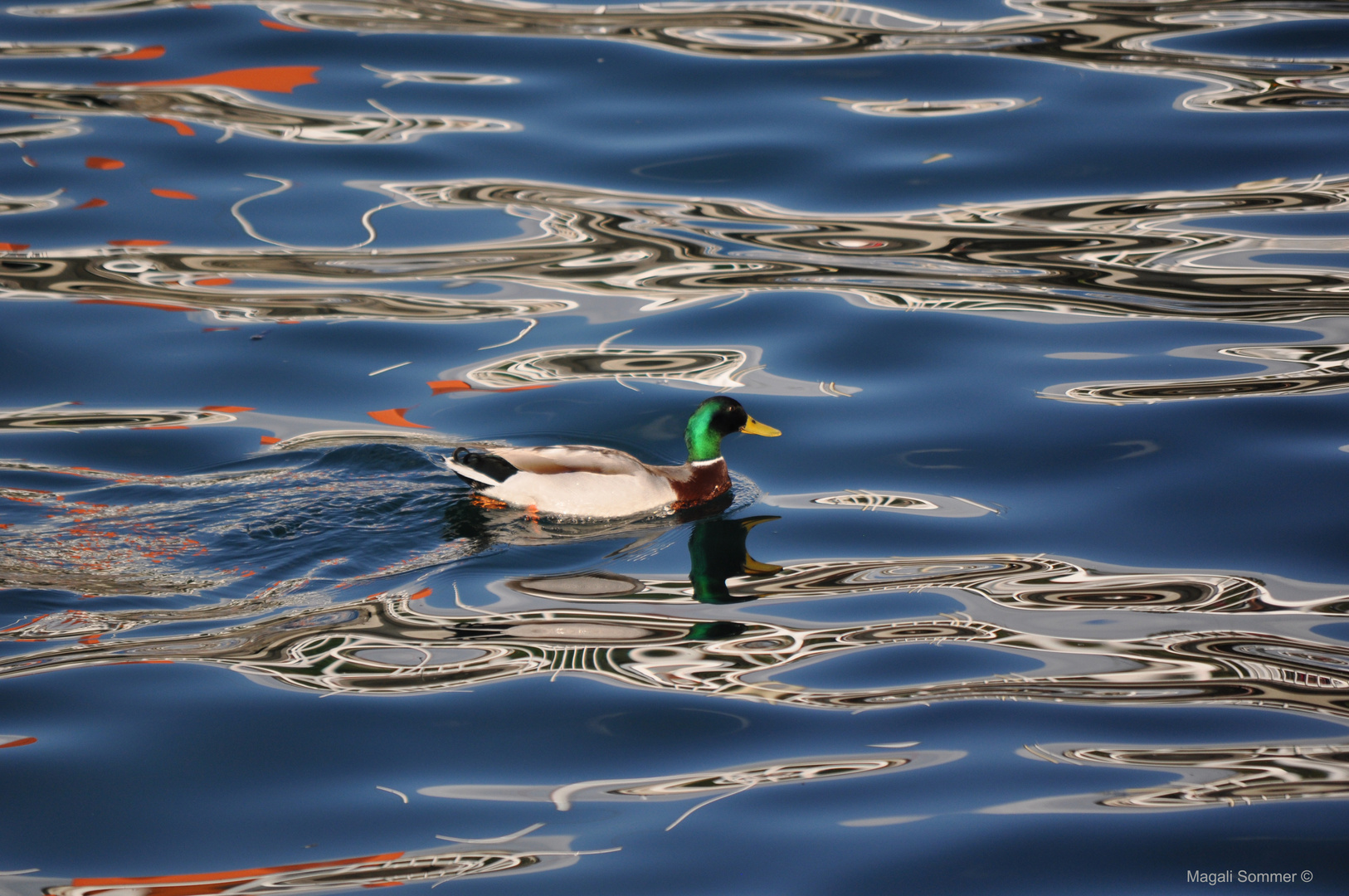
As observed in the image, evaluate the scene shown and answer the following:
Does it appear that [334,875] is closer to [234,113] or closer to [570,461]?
[570,461]

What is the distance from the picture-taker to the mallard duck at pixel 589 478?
6.80 meters

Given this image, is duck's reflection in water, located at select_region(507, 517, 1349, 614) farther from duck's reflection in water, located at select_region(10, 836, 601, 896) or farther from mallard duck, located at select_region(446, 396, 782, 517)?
duck's reflection in water, located at select_region(10, 836, 601, 896)

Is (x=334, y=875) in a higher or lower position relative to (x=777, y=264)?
lower

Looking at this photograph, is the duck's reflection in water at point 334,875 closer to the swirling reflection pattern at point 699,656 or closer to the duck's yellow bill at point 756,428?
the swirling reflection pattern at point 699,656

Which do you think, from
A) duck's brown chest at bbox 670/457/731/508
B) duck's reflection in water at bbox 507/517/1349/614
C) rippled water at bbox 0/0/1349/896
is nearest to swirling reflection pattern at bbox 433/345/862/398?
rippled water at bbox 0/0/1349/896

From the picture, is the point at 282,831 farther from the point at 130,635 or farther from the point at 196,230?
the point at 196,230

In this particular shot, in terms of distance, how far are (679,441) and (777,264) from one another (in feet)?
7.90

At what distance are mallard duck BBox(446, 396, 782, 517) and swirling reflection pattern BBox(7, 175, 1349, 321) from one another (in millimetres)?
2208

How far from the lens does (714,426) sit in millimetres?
7184

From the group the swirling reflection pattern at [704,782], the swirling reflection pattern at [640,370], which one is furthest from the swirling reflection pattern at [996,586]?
the swirling reflection pattern at [640,370]

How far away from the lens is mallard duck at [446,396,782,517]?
22.3ft

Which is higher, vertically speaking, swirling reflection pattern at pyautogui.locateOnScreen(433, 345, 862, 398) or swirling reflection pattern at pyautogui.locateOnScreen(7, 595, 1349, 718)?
swirling reflection pattern at pyautogui.locateOnScreen(433, 345, 862, 398)

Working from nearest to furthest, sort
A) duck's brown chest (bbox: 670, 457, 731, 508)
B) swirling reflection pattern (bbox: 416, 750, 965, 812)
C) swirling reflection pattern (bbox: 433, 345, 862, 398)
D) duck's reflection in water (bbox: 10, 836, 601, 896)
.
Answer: duck's reflection in water (bbox: 10, 836, 601, 896) → swirling reflection pattern (bbox: 416, 750, 965, 812) → duck's brown chest (bbox: 670, 457, 731, 508) → swirling reflection pattern (bbox: 433, 345, 862, 398)

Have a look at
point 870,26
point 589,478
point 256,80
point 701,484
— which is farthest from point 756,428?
point 256,80
